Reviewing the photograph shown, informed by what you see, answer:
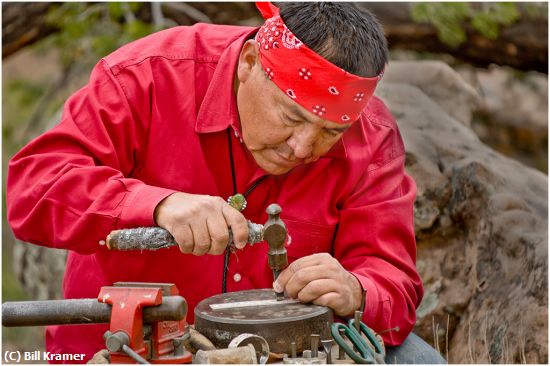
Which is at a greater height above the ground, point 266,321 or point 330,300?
point 266,321

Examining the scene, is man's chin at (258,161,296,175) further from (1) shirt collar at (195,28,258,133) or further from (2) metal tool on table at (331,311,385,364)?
(2) metal tool on table at (331,311,385,364)

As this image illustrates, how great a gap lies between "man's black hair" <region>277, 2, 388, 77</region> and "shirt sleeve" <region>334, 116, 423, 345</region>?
624mm

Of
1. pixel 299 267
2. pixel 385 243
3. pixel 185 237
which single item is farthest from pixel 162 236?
pixel 385 243

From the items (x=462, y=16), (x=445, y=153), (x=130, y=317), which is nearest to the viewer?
(x=130, y=317)

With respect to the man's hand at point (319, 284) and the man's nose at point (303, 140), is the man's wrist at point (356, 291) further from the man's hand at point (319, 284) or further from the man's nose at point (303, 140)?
the man's nose at point (303, 140)

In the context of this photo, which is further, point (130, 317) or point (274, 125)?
point (274, 125)

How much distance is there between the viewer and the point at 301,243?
3.62 meters

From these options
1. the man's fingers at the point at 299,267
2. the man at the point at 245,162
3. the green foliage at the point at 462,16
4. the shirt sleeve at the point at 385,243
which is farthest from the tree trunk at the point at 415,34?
the man's fingers at the point at 299,267

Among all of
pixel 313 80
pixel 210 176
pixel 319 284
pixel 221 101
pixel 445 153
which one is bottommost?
pixel 445 153

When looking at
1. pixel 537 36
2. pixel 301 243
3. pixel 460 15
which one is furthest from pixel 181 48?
pixel 537 36

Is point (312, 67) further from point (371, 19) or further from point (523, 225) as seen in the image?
point (523, 225)

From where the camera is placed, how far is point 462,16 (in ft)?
22.4

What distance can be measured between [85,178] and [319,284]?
88 cm

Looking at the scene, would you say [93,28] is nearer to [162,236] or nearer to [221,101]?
[221,101]
